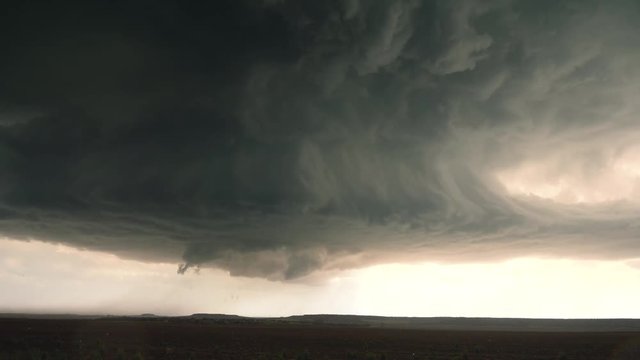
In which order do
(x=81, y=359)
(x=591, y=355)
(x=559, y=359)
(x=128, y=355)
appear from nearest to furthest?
(x=81, y=359), (x=128, y=355), (x=559, y=359), (x=591, y=355)

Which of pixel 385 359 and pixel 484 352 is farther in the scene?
pixel 484 352

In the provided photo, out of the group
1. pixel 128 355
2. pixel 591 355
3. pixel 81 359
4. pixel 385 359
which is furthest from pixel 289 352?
pixel 591 355

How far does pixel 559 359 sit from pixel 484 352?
8590 millimetres

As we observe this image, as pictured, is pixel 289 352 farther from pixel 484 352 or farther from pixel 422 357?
pixel 484 352

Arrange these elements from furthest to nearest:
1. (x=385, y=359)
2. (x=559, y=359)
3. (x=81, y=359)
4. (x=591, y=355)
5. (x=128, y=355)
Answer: (x=591, y=355) → (x=559, y=359) → (x=385, y=359) → (x=128, y=355) → (x=81, y=359)

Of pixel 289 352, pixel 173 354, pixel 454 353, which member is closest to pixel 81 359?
pixel 173 354

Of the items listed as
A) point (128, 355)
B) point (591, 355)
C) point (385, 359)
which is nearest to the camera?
point (128, 355)

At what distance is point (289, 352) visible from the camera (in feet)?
166

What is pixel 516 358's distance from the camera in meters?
49.6

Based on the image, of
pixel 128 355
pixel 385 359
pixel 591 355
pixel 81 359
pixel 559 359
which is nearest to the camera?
pixel 81 359

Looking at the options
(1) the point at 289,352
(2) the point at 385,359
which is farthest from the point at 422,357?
(1) the point at 289,352

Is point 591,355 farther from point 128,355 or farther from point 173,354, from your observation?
point 128,355

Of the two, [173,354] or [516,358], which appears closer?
[173,354]

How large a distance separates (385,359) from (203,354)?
50.0 feet
